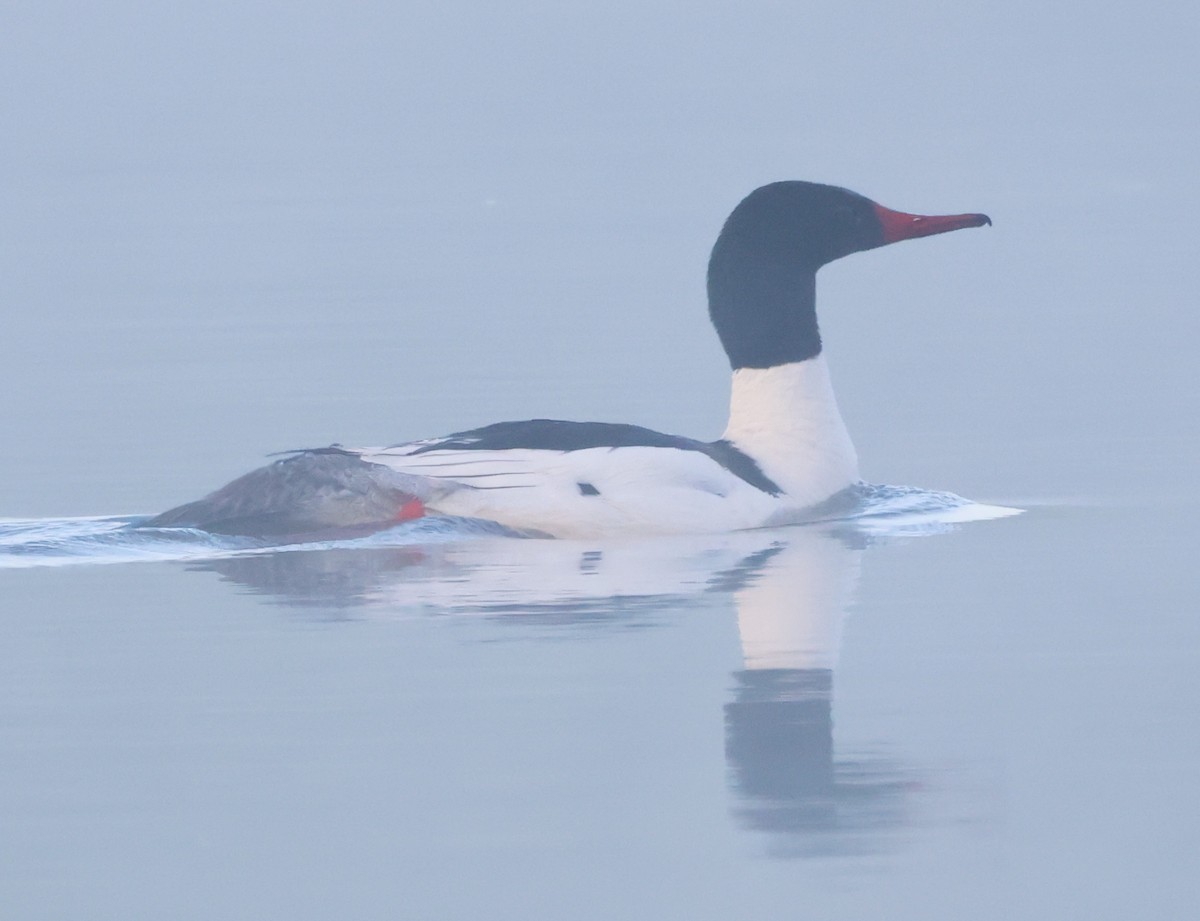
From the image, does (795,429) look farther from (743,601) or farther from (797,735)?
(797,735)

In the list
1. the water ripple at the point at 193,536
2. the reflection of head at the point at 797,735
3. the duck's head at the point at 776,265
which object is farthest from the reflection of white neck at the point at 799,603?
the duck's head at the point at 776,265

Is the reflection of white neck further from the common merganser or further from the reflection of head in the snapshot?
the common merganser

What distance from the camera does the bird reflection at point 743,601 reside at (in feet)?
16.0

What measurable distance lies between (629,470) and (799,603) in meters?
1.24

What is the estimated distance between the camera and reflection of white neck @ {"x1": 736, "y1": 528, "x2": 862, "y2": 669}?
244 inches

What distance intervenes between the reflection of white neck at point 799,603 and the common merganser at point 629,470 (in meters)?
0.33

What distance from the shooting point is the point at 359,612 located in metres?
6.90

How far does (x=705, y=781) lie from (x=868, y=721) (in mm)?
586

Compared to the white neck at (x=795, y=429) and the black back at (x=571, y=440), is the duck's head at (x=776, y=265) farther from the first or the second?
the black back at (x=571, y=440)

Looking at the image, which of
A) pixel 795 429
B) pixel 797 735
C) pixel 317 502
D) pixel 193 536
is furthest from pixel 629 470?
pixel 797 735

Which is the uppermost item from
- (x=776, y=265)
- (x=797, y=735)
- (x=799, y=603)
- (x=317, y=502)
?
(x=776, y=265)

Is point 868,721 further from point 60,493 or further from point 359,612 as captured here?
point 60,493

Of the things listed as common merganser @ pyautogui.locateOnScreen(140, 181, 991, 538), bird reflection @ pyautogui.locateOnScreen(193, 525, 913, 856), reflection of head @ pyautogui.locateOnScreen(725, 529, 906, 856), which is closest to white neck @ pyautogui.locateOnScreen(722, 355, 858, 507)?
common merganser @ pyautogui.locateOnScreen(140, 181, 991, 538)

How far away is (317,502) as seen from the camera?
26.6 feet
